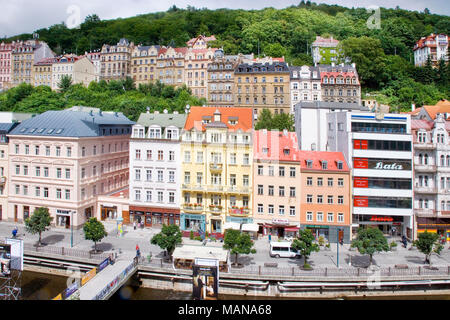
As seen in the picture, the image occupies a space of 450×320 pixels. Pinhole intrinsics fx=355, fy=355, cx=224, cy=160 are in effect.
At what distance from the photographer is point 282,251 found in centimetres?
2361

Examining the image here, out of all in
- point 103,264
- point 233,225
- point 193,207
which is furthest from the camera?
point 193,207

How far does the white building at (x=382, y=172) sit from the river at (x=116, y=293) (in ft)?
26.3

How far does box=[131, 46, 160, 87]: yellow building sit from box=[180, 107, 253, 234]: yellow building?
138 feet

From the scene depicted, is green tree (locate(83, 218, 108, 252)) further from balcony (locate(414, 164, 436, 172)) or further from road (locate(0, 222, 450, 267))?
balcony (locate(414, 164, 436, 172))

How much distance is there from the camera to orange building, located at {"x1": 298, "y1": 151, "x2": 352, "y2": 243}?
27.1 metres

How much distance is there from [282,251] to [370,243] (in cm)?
551

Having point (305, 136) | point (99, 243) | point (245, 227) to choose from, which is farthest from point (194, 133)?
point (305, 136)

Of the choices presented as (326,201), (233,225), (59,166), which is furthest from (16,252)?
(326,201)

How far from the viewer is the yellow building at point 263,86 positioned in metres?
53.3

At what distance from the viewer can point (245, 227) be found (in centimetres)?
2669

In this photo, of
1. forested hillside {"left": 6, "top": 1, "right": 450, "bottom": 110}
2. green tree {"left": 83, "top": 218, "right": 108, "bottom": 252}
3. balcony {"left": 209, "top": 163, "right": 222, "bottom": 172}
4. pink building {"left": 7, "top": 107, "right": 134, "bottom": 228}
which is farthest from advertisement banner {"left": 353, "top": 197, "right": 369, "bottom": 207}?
forested hillside {"left": 6, "top": 1, "right": 450, "bottom": 110}

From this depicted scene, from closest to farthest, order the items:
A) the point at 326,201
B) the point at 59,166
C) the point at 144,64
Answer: the point at 326,201 → the point at 59,166 → the point at 144,64

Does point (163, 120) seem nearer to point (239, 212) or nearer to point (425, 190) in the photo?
point (239, 212)

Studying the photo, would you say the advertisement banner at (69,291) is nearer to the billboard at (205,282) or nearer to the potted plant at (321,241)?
the billboard at (205,282)
